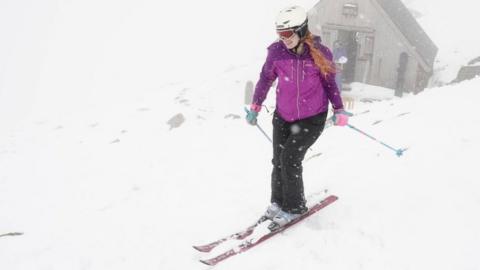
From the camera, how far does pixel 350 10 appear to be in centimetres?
2103

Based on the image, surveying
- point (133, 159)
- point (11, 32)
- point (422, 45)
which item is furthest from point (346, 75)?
point (11, 32)

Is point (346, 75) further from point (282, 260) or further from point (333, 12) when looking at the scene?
point (282, 260)

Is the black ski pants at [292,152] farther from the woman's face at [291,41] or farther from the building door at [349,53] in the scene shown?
the building door at [349,53]

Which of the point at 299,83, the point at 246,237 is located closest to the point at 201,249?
the point at 246,237


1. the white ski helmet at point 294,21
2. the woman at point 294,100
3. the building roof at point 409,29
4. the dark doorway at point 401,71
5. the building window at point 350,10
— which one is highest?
the white ski helmet at point 294,21

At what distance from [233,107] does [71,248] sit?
17161 mm

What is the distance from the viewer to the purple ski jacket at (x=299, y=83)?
4688 mm

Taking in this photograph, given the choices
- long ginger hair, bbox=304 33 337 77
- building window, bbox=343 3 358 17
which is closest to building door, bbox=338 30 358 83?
building window, bbox=343 3 358 17

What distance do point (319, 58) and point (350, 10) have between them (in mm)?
18089

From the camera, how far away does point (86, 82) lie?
9350 centimetres

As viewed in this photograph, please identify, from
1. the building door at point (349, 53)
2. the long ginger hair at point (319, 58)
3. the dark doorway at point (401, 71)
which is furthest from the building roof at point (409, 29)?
the long ginger hair at point (319, 58)

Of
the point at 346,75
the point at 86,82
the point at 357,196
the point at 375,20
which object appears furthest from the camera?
the point at 86,82

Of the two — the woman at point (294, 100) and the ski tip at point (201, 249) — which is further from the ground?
the woman at point (294, 100)

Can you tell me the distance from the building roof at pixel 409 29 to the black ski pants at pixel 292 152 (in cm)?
1836
